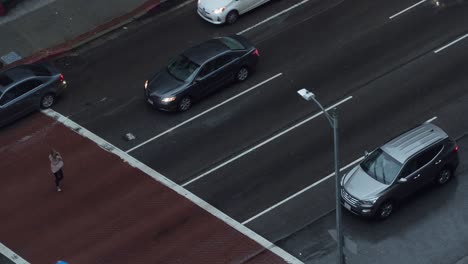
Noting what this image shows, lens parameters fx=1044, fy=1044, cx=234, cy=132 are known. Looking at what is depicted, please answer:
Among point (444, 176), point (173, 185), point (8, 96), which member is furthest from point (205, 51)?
Result: point (444, 176)

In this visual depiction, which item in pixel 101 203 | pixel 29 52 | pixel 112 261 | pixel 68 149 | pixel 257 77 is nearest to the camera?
pixel 112 261

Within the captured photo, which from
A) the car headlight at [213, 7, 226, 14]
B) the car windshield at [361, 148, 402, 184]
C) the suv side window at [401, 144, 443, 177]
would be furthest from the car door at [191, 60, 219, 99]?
the suv side window at [401, 144, 443, 177]

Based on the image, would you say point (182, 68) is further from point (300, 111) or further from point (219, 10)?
point (300, 111)

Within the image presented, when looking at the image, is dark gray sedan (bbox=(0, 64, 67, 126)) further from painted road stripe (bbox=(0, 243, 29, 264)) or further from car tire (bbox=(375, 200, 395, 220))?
car tire (bbox=(375, 200, 395, 220))

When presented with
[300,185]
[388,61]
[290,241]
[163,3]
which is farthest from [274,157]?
[163,3]

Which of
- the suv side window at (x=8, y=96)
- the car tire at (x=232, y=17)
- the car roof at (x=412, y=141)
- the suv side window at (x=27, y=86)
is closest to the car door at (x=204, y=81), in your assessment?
the car tire at (x=232, y=17)

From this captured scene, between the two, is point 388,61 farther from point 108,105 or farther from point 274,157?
point 108,105

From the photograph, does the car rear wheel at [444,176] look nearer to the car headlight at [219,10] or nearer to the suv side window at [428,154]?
the suv side window at [428,154]

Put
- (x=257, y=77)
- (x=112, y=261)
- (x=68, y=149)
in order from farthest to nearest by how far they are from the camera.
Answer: (x=257, y=77) < (x=68, y=149) < (x=112, y=261)
